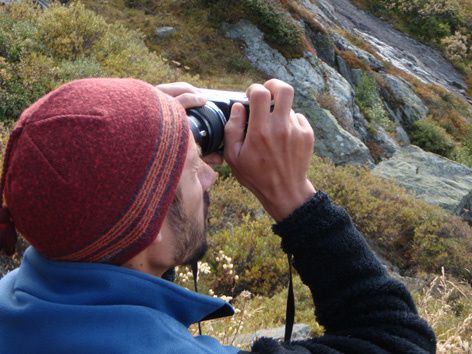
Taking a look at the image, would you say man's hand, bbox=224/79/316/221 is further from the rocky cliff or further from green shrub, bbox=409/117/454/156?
green shrub, bbox=409/117/454/156

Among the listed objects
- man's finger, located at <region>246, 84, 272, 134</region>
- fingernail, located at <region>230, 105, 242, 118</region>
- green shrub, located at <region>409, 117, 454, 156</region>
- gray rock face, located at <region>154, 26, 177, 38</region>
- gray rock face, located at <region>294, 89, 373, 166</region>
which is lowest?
green shrub, located at <region>409, 117, 454, 156</region>

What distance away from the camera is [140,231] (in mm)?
1355

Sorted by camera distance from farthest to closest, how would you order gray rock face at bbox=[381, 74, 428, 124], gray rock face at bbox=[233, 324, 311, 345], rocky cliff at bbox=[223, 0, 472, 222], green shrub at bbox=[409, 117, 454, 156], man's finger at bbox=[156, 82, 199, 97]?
gray rock face at bbox=[381, 74, 428, 124], green shrub at bbox=[409, 117, 454, 156], rocky cliff at bbox=[223, 0, 472, 222], gray rock face at bbox=[233, 324, 311, 345], man's finger at bbox=[156, 82, 199, 97]

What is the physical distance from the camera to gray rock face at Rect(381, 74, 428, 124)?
2053 cm

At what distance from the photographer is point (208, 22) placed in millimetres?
17125

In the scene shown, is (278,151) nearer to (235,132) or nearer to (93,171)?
(235,132)

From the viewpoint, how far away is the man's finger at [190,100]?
174 cm

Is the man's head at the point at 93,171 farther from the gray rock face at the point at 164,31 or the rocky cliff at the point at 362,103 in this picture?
the gray rock face at the point at 164,31

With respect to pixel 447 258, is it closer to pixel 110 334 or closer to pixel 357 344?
pixel 357 344

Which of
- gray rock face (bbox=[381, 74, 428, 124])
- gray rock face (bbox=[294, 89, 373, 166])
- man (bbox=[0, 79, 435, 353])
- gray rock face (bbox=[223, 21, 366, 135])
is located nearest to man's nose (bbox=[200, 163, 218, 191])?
man (bbox=[0, 79, 435, 353])

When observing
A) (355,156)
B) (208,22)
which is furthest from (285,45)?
(355,156)

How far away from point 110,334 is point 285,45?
1600cm

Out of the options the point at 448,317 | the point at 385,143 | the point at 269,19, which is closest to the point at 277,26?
the point at 269,19

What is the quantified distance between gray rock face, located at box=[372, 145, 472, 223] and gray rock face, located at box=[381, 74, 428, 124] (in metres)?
6.77
